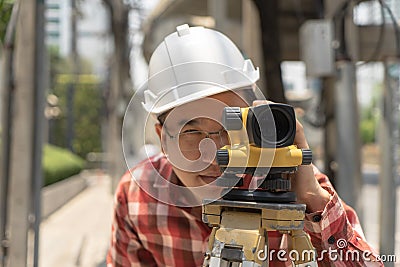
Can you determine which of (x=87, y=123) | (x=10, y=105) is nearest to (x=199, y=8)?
(x=10, y=105)

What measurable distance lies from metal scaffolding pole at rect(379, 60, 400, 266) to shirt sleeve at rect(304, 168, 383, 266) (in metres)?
2.37

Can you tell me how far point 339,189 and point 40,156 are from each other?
Result: 2161mm

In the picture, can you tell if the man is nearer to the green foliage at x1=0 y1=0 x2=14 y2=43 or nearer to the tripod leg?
the tripod leg

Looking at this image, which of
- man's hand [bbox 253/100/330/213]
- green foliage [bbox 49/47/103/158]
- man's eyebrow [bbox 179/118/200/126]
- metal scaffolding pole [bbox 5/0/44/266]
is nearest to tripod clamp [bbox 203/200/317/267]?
man's hand [bbox 253/100/330/213]

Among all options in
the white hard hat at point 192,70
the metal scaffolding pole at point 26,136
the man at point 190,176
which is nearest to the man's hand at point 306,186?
the man at point 190,176

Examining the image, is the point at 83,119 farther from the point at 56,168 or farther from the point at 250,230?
the point at 250,230

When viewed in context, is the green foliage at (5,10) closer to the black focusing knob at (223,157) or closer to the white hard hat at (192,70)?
the white hard hat at (192,70)

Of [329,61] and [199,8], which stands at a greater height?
[199,8]

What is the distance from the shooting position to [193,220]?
1476 mm

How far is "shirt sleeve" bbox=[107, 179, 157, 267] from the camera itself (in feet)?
5.00

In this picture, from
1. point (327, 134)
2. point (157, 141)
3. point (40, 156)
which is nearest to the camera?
point (157, 141)

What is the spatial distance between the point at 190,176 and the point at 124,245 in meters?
0.41

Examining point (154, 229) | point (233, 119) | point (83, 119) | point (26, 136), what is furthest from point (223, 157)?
point (83, 119)

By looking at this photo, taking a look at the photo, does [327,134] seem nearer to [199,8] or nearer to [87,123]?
[199,8]
